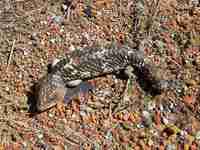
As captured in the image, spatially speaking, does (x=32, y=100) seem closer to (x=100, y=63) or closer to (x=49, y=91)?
(x=49, y=91)

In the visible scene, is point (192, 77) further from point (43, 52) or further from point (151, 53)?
point (43, 52)

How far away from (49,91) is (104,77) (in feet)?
1.38

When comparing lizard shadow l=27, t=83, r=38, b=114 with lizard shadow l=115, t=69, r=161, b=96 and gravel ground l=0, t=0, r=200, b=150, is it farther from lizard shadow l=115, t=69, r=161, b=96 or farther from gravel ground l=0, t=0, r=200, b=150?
lizard shadow l=115, t=69, r=161, b=96

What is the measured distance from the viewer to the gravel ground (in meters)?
3.60

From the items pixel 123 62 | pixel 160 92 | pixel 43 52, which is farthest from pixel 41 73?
pixel 160 92

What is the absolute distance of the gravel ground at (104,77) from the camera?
360 centimetres

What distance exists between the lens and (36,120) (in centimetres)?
365

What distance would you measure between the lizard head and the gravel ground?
7cm

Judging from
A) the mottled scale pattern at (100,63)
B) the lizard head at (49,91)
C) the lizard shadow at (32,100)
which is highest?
the mottled scale pattern at (100,63)

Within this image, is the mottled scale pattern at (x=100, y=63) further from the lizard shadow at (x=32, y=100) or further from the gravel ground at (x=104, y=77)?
the lizard shadow at (x=32, y=100)

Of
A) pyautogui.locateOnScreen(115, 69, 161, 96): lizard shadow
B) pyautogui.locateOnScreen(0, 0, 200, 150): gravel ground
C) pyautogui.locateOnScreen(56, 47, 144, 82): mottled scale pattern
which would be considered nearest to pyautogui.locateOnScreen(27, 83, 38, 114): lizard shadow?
pyautogui.locateOnScreen(0, 0, 200, 150): gravel ground

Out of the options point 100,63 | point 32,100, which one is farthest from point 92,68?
point 32,100

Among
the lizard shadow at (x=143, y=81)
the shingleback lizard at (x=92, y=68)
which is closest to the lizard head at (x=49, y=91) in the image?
the shingleback lizard at (x=92, y=68)

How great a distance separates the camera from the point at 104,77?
12.8 feet
